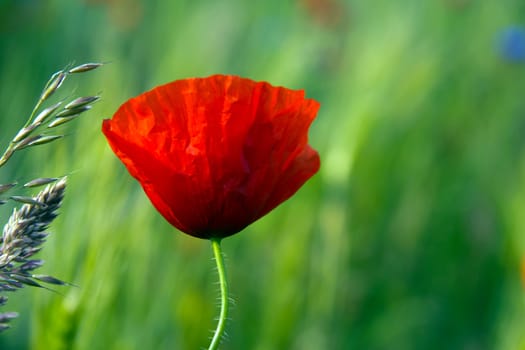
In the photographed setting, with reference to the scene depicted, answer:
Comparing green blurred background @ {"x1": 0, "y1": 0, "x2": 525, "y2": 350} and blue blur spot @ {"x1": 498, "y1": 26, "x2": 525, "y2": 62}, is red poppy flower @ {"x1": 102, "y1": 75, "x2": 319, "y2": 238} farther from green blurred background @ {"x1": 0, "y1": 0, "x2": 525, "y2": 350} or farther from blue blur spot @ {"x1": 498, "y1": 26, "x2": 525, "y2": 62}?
blue blur spot @ {"x1": 498, "y1": 26, "x2": 525, "y2": 62}

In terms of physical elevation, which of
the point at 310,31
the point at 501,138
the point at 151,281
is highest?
the point at 310,31

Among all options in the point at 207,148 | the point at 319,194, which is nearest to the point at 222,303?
the point at 207,148

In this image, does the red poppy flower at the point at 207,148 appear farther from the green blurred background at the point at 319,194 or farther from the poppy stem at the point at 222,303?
the green blurred background at the point at 319,194

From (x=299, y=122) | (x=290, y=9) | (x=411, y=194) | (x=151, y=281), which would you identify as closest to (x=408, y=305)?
(x=411, y=194)

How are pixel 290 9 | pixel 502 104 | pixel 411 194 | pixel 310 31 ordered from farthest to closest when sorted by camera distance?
pixel 290 9 < pixel 310 31 < pixel 502 104 < pixel 411 194

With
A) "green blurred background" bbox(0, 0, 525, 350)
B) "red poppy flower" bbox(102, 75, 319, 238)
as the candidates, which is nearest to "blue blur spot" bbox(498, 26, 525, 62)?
"green blurred background" bbox(0, 0, 525, 350)

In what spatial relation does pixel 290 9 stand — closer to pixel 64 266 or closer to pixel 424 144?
pixel 424 144
